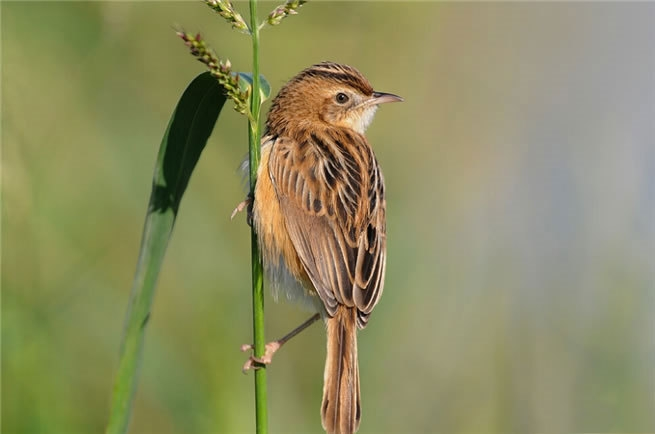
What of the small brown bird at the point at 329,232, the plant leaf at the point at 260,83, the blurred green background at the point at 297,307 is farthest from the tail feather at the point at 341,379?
the plant leaf at the point at 260,83

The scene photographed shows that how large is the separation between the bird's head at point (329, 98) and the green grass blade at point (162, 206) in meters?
1.53

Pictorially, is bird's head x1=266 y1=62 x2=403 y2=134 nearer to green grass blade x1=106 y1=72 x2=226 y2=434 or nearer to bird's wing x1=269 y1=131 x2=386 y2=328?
bird's wing x1=269 y1=131 x2=386 y2=328

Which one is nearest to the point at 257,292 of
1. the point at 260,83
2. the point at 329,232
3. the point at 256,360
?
the point at 256,360

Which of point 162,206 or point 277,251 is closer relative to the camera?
point 162,206

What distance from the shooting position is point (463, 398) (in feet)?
15.5

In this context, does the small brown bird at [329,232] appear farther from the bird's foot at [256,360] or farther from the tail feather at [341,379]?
the bird's foot at [256,360]

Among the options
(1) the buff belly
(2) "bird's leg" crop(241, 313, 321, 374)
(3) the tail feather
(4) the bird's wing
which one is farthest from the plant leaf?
(3) the tail feather

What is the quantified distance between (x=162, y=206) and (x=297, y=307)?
4.86 feet

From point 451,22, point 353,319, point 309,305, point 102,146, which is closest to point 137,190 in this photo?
point 102,146

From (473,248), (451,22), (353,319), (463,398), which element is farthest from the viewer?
(451,22)

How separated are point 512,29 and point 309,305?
5.13m

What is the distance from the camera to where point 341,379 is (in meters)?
3.59

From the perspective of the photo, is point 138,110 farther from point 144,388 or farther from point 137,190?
point 144,388

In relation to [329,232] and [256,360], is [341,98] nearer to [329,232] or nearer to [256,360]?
[329,232]
